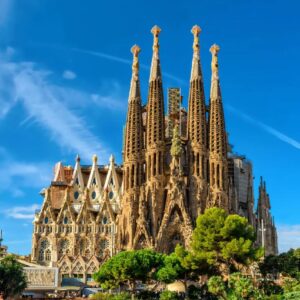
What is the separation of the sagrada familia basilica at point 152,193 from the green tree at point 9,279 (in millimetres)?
23919

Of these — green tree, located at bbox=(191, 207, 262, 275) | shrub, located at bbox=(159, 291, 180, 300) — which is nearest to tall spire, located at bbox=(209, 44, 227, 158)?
green tree, located at bbox=(191, 207, 262, 275)

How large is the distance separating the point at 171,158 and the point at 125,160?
5382mm

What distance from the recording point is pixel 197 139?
62.4 metres

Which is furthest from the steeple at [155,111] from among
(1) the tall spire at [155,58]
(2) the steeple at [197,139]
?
(2) the steeple at [197,139]

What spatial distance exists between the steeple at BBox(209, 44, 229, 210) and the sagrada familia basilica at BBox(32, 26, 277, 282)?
11 centimetres

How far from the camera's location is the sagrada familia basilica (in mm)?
59719

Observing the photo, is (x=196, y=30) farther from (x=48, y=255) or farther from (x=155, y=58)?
(x=48, y=255)

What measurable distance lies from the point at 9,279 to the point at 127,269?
10.0m

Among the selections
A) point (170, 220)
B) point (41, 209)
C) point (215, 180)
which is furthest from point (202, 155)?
point (41, 209)

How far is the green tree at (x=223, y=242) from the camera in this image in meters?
41.7

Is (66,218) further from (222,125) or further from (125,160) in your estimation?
(222,125)

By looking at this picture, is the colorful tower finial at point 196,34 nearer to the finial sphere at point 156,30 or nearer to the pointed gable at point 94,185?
the finial sphere at point 156,30

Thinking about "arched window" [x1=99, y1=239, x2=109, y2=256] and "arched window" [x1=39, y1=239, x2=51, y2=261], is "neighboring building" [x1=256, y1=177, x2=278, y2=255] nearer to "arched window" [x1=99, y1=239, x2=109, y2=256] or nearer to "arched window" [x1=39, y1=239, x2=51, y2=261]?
"arched window" [x1=99, y1=239, x2=109, y2=256]

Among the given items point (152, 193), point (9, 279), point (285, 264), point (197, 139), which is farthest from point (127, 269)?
point (197, 139)
